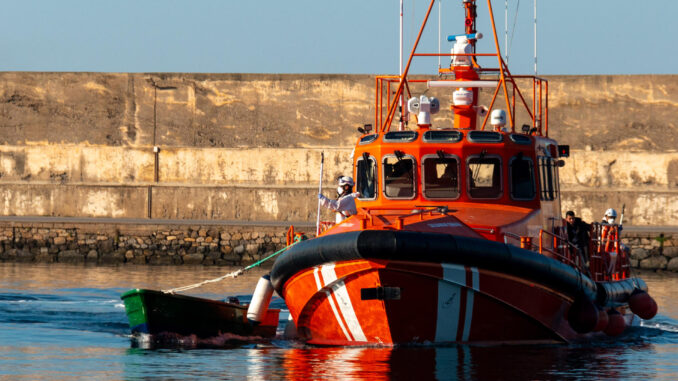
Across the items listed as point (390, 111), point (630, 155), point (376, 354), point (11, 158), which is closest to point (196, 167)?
point (11, 158)

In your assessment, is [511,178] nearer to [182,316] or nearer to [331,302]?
[331,302]

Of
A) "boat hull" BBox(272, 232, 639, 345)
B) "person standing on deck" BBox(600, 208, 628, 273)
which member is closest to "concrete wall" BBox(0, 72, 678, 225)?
"person standing on deck" BBox(600, 208, 628, 273)

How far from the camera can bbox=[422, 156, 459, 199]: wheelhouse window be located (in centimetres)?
1298

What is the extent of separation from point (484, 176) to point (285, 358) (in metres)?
2.95

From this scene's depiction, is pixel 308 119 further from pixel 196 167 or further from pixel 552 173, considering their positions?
pixel 552 173

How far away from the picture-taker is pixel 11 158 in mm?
33594

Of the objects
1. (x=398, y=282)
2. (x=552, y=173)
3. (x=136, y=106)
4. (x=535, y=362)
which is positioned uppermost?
(x=136, y=106)

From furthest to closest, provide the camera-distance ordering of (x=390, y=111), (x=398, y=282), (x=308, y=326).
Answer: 1. (x=390, y=111)
2. (x=308, y=326)
3. (x=398, y=282)

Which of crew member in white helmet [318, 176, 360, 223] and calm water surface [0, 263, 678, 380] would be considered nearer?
calm water surface [0, 263, 678, 380]

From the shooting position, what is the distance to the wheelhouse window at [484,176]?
1298 cm

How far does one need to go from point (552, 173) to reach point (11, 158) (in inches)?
897

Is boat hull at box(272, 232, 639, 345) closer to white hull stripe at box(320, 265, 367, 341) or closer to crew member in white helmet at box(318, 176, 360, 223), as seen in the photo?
white hull stripe at box(320, 265, 367, 341)

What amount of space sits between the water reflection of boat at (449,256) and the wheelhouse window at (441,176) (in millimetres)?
11

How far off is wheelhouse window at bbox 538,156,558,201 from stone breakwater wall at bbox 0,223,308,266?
49.9ft
